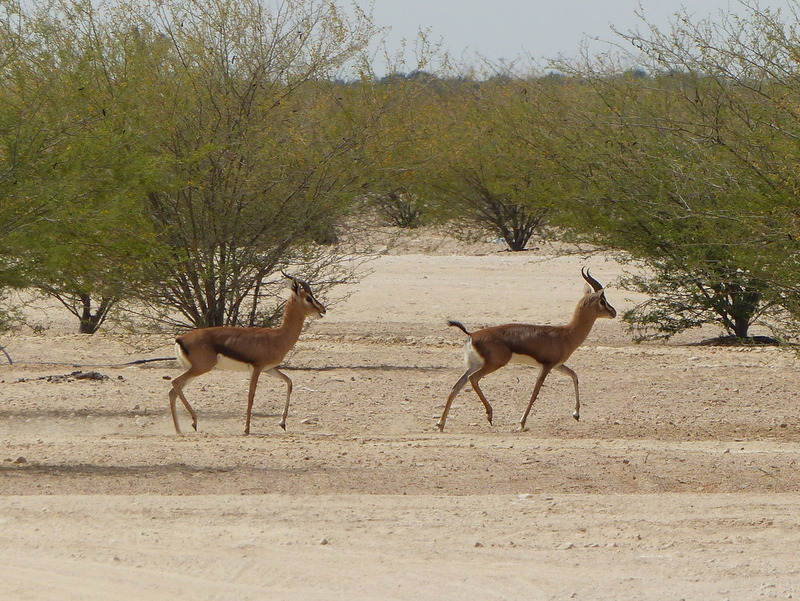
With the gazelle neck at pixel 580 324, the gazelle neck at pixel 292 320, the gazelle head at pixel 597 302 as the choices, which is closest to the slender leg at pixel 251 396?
the gazelle neck at pixel 292 320

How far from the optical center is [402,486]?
381 inches

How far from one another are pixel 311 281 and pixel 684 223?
6029mm

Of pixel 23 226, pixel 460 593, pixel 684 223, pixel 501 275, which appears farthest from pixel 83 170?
pixel 501 275

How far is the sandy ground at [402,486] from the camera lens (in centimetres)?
700

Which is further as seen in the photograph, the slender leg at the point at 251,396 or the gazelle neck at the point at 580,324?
the gazelle neck at the point at 580,324

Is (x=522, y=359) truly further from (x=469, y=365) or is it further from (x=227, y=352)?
(x=227, y=352)

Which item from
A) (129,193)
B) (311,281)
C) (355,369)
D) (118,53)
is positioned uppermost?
(118,53)

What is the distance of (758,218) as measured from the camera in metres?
13.0

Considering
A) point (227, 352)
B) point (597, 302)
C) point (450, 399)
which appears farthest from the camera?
point (597, 302)

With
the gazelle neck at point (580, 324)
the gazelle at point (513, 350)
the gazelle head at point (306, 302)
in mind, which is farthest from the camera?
the gazelle neck at point (580, 324)

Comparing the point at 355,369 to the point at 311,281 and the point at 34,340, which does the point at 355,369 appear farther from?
the point at 34,340

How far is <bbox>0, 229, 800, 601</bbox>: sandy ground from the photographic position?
7004mm

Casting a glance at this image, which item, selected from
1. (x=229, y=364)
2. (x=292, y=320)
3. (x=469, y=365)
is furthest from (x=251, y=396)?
(x=469, y=365)

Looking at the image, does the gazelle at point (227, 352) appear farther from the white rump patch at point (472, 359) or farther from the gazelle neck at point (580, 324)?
the gazelle neck at point (580, 324)
